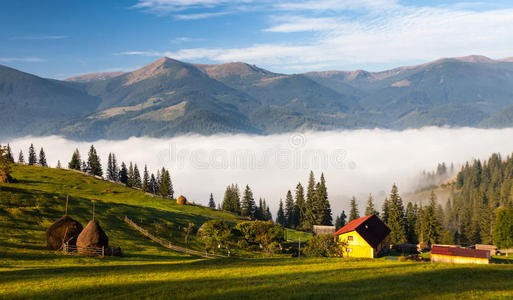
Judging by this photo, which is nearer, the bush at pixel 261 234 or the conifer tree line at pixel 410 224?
the bush at pixel 261 234

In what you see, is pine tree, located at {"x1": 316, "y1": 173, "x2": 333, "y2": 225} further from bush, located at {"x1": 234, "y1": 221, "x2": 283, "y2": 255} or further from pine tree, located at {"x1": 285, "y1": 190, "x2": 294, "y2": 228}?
bush, located at {"x1": 234, "y1": 221, "x2": 283, "y2": 255}

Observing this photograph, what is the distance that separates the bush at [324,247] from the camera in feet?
223

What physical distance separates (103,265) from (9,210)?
95.4 ft

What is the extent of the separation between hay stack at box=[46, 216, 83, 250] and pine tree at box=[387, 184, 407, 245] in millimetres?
79615

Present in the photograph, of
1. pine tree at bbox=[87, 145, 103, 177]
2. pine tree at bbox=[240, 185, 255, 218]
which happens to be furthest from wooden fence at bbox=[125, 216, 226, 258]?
pine tree at bbox=[87, 145, 103, 177]

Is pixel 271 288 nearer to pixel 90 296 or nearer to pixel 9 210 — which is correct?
pixel 90 296

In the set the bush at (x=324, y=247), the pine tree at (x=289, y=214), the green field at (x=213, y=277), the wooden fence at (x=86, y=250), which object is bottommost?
the pine tree at (x=289, y=214)

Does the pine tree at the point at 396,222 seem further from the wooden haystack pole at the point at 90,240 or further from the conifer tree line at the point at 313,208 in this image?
the wooden haystack pole at the point at 90,240

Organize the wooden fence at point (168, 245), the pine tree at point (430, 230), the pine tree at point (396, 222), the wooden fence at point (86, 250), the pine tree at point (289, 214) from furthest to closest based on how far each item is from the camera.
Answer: the pine tree at point (289, 214) < the pine tree at point (396, 222) < the pine tree at point (430, 230) < the wooden fence at point (168, 245) < the wooden fence at point (86, 250)

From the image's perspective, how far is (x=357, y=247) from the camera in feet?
247

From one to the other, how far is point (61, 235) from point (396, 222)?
82.7m

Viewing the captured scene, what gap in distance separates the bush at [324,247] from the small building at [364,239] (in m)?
3.24

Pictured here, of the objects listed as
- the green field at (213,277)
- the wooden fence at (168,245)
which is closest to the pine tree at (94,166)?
the wooden fence at (168,245)

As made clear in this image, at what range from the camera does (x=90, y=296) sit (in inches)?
1125
